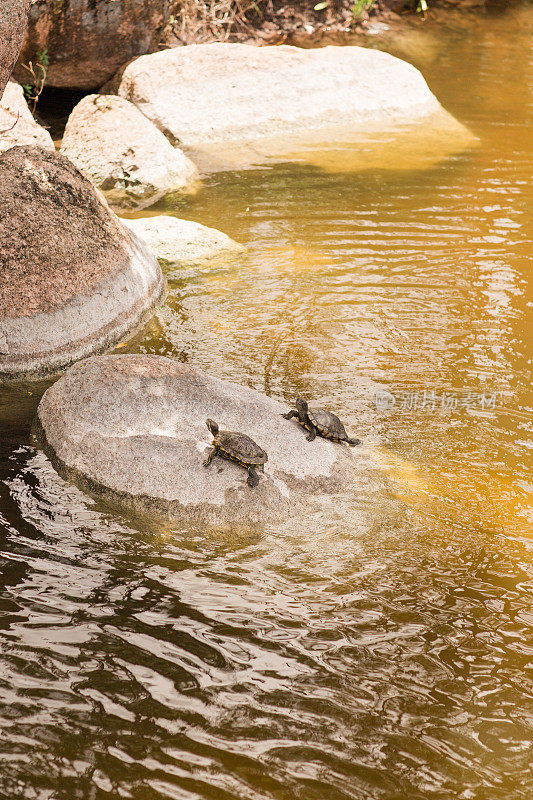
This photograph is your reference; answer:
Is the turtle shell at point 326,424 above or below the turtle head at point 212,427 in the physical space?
below

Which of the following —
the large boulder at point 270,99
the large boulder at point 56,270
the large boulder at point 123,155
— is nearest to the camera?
the large boulder at point 56,270

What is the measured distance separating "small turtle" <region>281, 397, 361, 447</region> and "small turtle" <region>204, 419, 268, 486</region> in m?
0.55

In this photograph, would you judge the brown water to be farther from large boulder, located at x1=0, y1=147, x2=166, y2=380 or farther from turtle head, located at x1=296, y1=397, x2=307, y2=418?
turtle head, located at x1=296, y1=397, x2=307, y2=418

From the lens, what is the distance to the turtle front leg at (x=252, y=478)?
5270mm

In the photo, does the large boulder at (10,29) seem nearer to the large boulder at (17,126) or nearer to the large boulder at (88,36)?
the large boulder at (17,126)

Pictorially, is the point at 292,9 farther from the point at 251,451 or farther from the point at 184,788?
the point at 184,788

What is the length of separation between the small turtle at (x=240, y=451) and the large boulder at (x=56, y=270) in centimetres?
253

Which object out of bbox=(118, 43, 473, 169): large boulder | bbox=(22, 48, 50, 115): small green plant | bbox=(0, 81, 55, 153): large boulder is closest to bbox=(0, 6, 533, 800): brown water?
bbox=(0, 81, 55, 153): large boulder

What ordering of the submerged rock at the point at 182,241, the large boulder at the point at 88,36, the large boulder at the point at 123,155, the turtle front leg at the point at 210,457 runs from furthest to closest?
the large boulder at the point at 88,36, the large boulder at the point at 123,155, the submerged rock at the point at 182,241, the turtle front leg at the point at 210,457

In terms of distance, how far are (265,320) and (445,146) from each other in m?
6.97

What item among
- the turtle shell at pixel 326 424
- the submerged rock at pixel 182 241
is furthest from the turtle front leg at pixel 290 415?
the submerged rock at pixel 182 241

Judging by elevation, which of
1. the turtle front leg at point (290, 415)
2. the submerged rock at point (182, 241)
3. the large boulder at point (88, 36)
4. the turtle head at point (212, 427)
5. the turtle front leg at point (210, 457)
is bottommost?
the turtle front leg at point (210, 457)

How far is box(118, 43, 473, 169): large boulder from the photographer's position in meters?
12.8

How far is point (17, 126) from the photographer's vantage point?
35.0 feet
